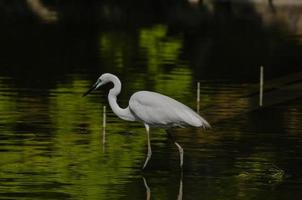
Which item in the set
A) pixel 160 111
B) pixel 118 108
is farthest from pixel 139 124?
pixel 160 111

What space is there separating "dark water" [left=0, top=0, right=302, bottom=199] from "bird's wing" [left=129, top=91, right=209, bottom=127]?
740mm

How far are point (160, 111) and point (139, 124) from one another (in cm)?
660

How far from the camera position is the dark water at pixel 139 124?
18703 mm

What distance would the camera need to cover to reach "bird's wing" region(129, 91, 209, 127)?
19.8 metres

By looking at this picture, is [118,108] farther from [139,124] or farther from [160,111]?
[139,124]

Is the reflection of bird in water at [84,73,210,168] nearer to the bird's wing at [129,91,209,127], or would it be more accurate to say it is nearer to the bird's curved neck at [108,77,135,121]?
the bird's wing at [129,91,209,127]

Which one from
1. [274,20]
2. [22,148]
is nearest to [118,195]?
[22,148]

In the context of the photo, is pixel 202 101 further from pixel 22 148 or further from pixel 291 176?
pixel 291 176

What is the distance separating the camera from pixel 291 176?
64.2ft

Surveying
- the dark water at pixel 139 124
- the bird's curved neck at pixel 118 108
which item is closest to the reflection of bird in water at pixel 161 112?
the bird's curved neck at pixel 118 108

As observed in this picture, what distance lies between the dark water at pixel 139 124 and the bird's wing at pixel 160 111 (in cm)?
74

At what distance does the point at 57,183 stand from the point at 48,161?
2232mm

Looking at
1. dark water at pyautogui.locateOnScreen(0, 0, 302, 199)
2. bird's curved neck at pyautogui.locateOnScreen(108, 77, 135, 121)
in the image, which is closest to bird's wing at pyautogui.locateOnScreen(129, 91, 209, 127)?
bird's curved neck at pyautogui.locateOnScreen(108, 77, 135, 121)

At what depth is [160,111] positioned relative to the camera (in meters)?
20.1
